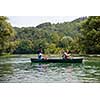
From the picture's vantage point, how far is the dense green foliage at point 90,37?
7067mm

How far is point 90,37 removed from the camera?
7.21 m

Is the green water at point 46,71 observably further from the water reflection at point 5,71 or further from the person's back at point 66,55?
the person's back at point 66,55

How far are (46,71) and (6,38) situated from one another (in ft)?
2.87

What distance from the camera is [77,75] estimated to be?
6.89 meters

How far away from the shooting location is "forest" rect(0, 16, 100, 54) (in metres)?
7.03

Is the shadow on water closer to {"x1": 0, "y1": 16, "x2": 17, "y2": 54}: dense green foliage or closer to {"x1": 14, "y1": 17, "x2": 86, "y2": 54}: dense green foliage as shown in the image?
{"x1": 14, "y1": 17, "x2": 86, "y2": 54}: dense green foliage

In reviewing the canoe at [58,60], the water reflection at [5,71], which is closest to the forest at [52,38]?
→ the canoe at [58,60]

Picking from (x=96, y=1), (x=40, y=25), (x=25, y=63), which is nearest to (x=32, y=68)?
(x=25, y=63)

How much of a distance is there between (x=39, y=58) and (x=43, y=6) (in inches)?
38.7

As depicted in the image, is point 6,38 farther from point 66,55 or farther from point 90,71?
point 90,71

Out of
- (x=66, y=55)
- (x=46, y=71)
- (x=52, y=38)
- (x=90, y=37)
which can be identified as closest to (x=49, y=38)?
(x=52, y=38)

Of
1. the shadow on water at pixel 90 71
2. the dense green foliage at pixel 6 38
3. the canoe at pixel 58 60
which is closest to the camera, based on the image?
the shadow on water at pixel 90 71
